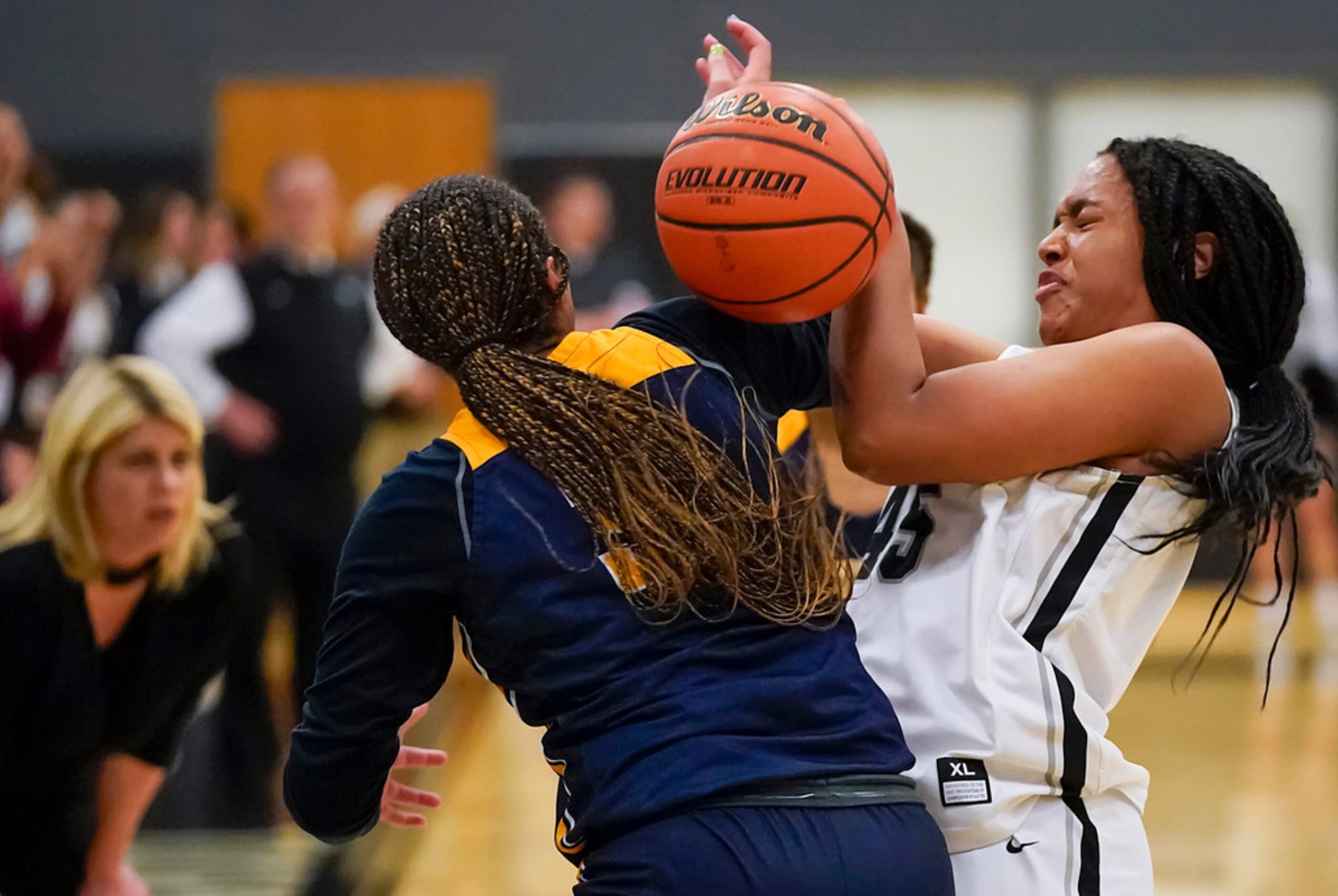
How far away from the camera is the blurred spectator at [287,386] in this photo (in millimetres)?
5859

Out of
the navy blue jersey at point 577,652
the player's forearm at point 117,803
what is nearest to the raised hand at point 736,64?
the navy blue jersey at point 577,652

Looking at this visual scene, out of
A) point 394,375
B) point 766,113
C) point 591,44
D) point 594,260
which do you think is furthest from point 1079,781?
point 591,44

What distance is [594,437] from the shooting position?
66.7 inches

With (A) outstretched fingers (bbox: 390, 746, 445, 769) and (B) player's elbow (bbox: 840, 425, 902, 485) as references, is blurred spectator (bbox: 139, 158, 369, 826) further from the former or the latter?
(B) player's elbow (bbox: 840, 425, 902, 485)

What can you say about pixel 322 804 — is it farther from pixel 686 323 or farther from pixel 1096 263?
pixel 1096 263

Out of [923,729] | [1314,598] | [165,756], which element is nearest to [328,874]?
[165,756]

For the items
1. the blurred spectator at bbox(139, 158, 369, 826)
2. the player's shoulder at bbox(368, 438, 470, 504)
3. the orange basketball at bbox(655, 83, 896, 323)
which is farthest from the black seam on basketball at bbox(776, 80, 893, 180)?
the blurred spectator at bbox(139, 158, 369, 826)

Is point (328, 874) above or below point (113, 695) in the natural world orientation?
below

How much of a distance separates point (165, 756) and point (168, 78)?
7.91 m

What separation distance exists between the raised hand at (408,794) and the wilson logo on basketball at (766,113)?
823mm

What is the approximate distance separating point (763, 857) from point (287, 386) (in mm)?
4797

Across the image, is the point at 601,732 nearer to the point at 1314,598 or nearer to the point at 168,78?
the point at 1314,598

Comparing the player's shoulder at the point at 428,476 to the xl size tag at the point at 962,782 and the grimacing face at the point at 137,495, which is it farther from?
the grimacing face at the point at 137,495

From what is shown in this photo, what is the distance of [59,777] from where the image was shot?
3.01 metres
